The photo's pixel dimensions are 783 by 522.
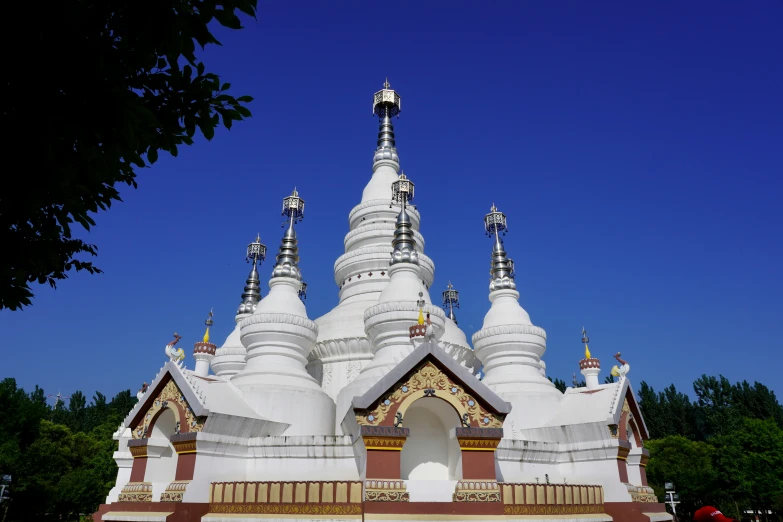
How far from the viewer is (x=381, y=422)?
13.4 metres

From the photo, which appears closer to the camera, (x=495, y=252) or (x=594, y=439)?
(x=594, y=439)

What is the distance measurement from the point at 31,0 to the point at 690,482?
141 ft

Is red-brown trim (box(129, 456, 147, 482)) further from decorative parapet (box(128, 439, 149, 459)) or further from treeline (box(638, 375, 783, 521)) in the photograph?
treeline (box(638, 375, 783, 521))

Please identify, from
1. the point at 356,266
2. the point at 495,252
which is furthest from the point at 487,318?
the point at 356,266

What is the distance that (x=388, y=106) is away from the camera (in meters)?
32.1

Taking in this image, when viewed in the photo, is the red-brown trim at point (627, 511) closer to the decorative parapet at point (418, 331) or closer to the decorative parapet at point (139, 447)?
the decorative parapet at point (418, 331)

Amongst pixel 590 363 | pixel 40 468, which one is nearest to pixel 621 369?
pixel 590 363

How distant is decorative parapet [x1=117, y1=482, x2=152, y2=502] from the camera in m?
15.4

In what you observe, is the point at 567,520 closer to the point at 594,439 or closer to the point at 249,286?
the point at 594,439

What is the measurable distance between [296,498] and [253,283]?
54.4ft

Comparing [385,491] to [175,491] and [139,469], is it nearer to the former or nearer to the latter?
[175,491]

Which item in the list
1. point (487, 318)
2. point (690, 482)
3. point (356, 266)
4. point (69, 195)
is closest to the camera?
→ point (69, 195)

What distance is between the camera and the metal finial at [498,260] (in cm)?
2361

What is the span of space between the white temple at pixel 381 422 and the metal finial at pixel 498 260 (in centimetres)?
9
